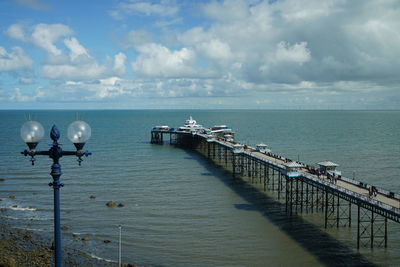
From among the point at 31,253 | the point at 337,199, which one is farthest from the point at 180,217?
the point at 337,199

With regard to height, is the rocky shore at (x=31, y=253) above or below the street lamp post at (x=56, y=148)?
below

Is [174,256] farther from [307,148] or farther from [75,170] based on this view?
[307,148]

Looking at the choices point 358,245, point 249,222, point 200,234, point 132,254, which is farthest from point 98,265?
point 358,245

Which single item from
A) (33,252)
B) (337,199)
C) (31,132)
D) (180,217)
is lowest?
(33,252)

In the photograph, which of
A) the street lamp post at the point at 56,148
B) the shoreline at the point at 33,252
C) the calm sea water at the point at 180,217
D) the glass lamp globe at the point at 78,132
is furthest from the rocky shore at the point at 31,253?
the glass lamp globe at the point at 78,132

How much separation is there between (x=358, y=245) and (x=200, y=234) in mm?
13319

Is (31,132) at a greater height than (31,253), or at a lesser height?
greater

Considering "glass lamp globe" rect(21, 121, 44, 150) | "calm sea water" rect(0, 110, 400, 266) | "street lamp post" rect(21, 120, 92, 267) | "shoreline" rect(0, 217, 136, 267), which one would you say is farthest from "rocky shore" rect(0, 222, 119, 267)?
"glass lamp globe" rect(21, 121, 44, 150)

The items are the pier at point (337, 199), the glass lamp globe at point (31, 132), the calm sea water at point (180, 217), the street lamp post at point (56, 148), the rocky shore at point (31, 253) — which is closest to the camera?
the street lamp post at point (56, 148)

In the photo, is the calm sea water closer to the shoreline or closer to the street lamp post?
the shoreline

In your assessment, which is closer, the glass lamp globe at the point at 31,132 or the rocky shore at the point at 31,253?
the glass lamp globe at the point at 31,132

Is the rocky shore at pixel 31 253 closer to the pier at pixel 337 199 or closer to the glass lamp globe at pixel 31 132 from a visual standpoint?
the pier at pixel 337 199

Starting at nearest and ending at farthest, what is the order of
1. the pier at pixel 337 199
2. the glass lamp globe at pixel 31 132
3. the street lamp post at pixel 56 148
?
the street lamp post at pixel 56 148 < the glass lamp globe at pixel 31 132 < the pier at pixel 337 199

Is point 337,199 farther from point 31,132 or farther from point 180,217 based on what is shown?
point 31,132
